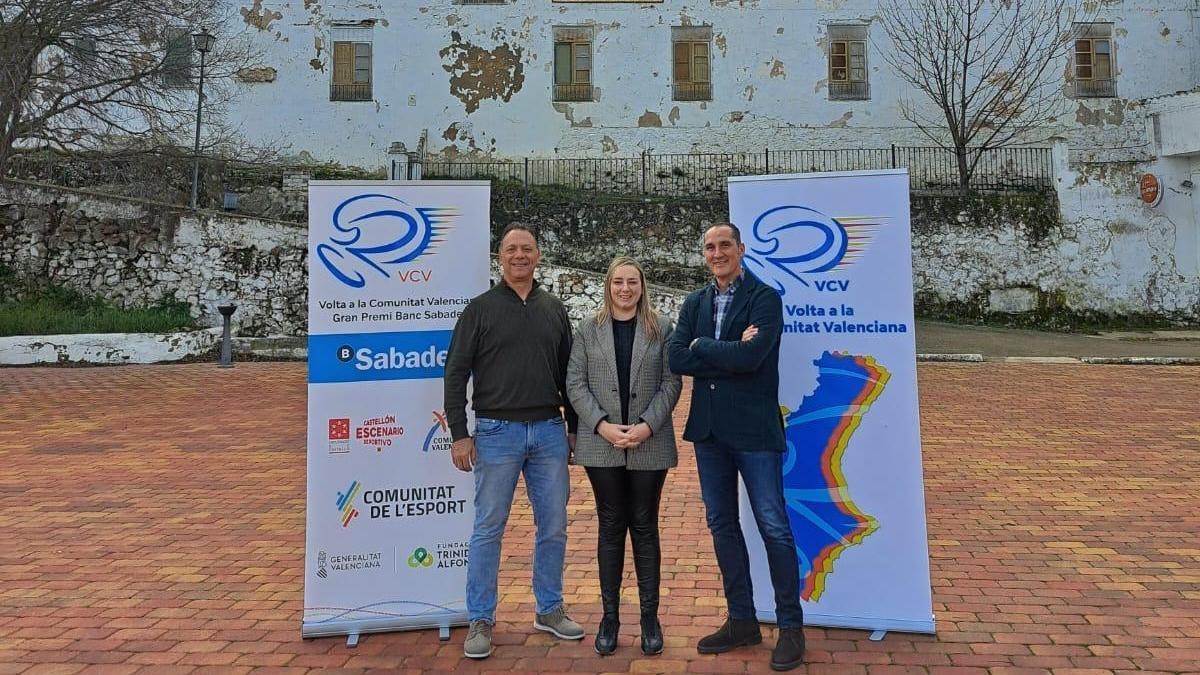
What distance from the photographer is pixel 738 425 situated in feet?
11.2

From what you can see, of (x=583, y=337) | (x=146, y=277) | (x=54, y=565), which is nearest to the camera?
(x=583, y=337)

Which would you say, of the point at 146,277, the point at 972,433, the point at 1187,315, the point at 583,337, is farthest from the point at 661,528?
the point at 1187,315

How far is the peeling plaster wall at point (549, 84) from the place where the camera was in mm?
25844

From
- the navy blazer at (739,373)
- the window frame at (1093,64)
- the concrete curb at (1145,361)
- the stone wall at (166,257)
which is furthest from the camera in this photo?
the window frame at (1093,64)

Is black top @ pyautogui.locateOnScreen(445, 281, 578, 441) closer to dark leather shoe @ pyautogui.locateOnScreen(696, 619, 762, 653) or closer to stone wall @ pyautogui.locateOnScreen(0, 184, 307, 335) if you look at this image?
dark leather shoe @ pyautogui.locateOnScreen(696, 619, 762, 653)

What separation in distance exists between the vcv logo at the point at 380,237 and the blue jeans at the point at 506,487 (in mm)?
928

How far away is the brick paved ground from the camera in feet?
11.7

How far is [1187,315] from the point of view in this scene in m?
21.7

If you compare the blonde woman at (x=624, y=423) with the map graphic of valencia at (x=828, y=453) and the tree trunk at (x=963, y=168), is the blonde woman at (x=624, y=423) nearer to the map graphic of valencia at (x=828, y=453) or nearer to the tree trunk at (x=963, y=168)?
the map graphic of valencia at (x=828, y=453)

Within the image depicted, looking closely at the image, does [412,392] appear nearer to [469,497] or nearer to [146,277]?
[469,497]

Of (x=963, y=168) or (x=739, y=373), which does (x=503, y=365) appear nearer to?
(x=739, y=373)

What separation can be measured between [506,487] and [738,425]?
1.14 metres

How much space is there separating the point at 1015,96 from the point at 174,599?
28.2m

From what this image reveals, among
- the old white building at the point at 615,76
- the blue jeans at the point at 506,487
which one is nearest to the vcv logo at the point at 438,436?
the blue jeans at the point at 506,487
